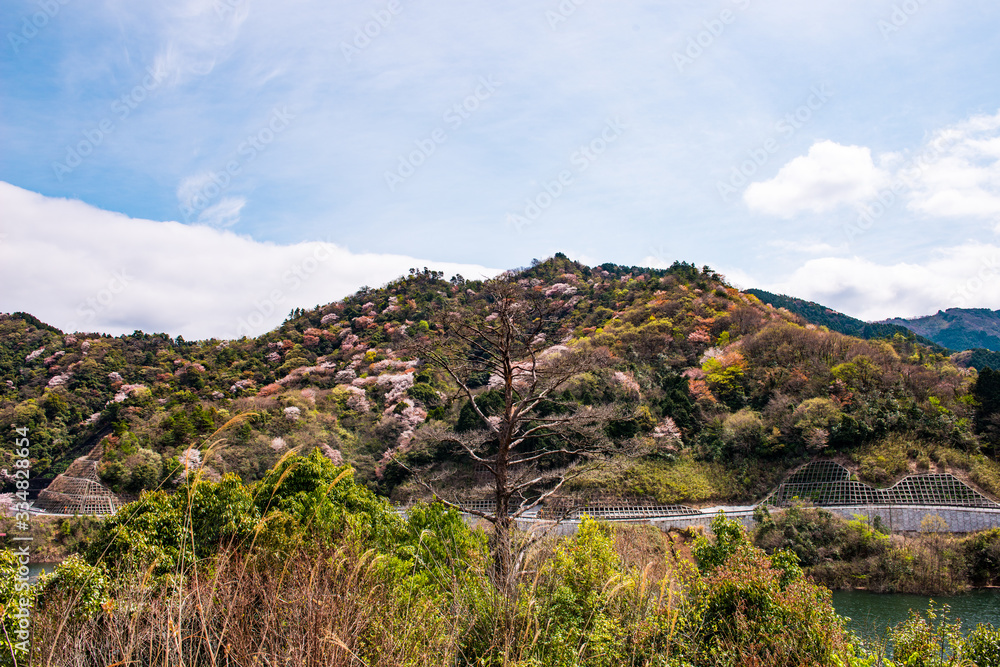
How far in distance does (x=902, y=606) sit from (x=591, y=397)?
12739mm

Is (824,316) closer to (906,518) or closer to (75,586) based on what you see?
(906,518)

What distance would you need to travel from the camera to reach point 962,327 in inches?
A: 2990

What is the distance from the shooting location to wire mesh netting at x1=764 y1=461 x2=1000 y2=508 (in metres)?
16.1

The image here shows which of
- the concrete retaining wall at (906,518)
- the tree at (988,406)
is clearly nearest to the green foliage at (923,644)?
the concrete retaining wall at (906,518)

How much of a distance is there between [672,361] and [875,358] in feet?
27.9

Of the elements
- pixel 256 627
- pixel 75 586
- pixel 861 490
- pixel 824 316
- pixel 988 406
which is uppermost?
pixel 824 316

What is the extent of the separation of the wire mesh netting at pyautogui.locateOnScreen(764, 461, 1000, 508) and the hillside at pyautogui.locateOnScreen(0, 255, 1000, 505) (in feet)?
1.57

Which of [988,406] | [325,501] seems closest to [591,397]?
[988,406]

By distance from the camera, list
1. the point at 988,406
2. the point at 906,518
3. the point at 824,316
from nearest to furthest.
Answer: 1. the point at 906,518
2. the point at 988,406
3. the point at 824,316

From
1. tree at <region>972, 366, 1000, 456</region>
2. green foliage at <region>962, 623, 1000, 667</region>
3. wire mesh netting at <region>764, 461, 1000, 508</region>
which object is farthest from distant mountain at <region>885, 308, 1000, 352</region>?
green foliage at <region>962, 623, 1000, 667</region>

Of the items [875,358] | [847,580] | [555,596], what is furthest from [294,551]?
[875,358]

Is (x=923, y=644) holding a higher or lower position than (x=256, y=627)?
lower

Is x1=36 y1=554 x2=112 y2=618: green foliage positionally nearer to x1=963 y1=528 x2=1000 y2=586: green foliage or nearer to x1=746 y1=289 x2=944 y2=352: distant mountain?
x1=963 y1=528 x2=1000 y2=586: green foliage

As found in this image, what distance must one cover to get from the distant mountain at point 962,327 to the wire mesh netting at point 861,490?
241 ft
